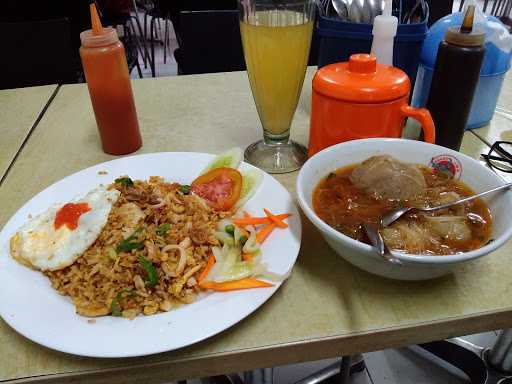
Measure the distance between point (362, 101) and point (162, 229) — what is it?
52 cm

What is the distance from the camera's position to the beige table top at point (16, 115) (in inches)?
51.5

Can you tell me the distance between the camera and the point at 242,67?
2287mm

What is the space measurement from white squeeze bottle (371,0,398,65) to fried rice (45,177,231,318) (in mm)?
602

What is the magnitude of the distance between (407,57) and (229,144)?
23.2 inches

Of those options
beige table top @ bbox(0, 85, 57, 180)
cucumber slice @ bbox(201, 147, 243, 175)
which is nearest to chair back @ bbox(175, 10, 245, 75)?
beige table top @ bbox(0, 85, 57, 180)

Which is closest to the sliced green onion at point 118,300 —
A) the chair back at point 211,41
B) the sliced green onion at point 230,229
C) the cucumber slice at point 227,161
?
the sliced green onion at point 230,229

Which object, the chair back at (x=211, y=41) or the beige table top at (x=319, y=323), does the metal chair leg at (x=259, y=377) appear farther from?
the chair back at (x=211, y=41)

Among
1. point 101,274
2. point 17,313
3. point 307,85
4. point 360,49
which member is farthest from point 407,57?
point 17,313

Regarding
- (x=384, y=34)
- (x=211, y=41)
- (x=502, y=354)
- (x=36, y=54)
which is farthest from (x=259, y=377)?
(x=36, y=54)

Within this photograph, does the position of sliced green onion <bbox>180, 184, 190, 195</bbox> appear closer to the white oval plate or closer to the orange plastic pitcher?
the white oval plate

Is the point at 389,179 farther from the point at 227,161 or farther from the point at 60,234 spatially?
the point at 60,234

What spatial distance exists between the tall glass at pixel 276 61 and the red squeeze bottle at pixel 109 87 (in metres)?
0.35

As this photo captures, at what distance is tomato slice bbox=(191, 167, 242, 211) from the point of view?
3.18 feet

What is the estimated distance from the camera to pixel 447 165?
89cm
